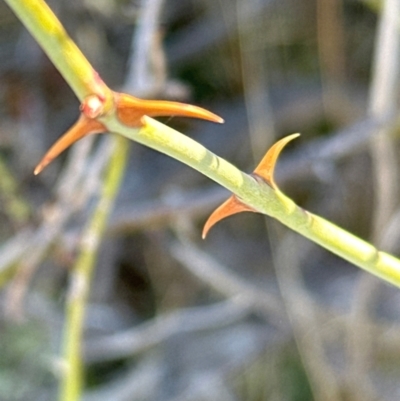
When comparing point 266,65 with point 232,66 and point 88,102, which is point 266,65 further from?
point 88,102

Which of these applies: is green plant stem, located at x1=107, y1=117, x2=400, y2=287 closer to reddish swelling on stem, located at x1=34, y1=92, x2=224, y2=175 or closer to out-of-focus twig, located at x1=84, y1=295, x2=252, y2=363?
reddish swelling on stem, located at x1=34, y1=92, x2=224, y2=175

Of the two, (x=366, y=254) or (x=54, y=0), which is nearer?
(x=366, y=254)

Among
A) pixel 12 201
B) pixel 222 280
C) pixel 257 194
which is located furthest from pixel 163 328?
pixel 257 194

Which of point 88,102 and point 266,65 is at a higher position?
point 266,65

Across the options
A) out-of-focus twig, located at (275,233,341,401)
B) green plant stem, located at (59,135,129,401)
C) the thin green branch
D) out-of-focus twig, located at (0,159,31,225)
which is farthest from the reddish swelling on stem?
out-of-focus twig, located at (275,233,341,401)

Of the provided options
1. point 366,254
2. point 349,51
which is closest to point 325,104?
point 349,51
